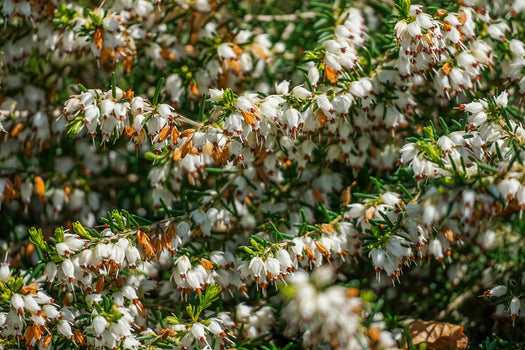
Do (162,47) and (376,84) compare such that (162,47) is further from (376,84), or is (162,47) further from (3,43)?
(376,84)

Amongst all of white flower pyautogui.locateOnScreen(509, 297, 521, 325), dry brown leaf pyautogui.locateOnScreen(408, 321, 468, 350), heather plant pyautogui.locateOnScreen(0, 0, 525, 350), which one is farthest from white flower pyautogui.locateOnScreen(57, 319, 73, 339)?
white flower pyautogui.locateOnScreen(509, 297, 521, 325)

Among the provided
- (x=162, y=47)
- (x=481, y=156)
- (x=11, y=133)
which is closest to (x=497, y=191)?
(x=481, y=156)

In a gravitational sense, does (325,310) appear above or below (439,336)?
above

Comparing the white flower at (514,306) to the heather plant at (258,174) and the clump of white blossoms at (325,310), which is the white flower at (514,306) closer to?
the heather plant at (258,174)

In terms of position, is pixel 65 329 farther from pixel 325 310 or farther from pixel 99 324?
pixel 325 310

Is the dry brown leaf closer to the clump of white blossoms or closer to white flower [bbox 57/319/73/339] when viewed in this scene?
the clump of white blossoms

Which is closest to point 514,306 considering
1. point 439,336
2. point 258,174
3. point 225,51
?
point 439,336
